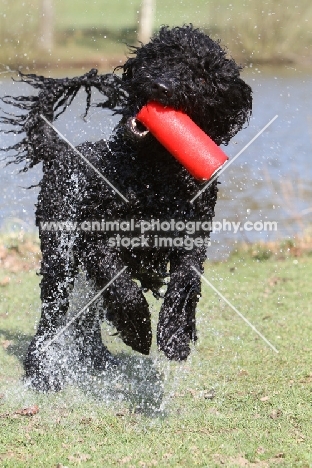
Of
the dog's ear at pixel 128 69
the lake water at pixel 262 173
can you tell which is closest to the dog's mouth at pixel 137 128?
the dog's ear at pixel 128 69

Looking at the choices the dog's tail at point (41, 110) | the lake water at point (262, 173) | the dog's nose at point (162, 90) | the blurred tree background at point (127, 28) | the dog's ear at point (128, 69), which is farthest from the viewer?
the blurred tree background at point (127, 28)

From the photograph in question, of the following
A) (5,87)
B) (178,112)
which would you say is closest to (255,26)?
(5,87)

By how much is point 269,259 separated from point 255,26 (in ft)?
19.0

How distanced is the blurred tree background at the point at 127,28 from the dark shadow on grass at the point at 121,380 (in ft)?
22.4

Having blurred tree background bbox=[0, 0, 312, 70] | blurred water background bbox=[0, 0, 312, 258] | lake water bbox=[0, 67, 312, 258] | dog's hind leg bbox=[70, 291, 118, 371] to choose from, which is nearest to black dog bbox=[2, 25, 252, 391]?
dog's hind leg bbox=[70, 291, 118, 371]

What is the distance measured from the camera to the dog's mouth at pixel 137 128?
417cm

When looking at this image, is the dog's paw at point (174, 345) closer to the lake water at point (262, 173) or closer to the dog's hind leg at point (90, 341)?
the dog's hind leg at point (90, 341)

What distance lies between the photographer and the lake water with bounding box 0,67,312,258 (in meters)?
9.45

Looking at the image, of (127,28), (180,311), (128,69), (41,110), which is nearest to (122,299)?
(180,311)

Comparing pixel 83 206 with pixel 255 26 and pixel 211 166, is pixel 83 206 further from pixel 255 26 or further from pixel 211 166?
pixel 255 26

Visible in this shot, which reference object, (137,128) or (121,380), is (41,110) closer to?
(137,128)

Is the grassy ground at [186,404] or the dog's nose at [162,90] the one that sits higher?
the dog's nose at [162,90]

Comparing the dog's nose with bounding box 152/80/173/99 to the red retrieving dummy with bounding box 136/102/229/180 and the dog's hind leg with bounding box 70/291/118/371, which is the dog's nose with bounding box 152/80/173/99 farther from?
the dog's hind leg with bounding box 70/291/118/371

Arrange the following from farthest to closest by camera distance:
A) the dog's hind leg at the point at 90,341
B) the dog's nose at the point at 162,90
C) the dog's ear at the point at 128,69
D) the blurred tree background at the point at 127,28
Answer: the blurred tree background at the point at 127,28 → the dog's hind leg at the point at 90,341 → the dog's ear at the point at 128,69 → the dog's nose at the point at 162,90
